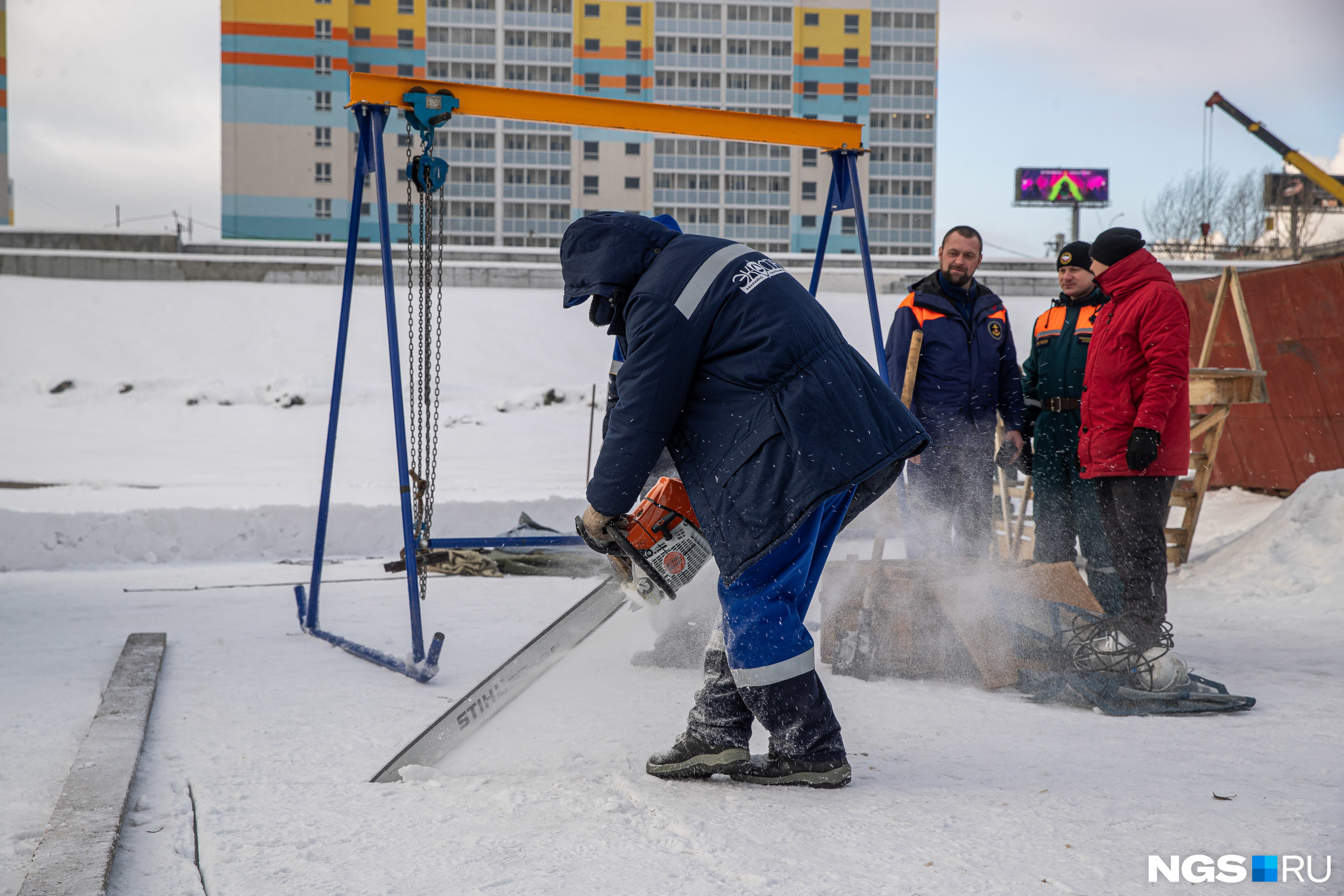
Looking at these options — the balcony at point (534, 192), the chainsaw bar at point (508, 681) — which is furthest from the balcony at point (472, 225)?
the chainsaw bar at point (508, 681)

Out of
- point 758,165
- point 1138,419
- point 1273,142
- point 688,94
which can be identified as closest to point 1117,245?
point 1138,419

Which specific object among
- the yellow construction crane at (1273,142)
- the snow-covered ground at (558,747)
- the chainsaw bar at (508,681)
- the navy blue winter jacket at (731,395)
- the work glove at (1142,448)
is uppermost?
the yellow construction crane at (1273,142)

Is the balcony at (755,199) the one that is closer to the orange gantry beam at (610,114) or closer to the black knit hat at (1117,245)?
the orange gantry beam at (610,114)

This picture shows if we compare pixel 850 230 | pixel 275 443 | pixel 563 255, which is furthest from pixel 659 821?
pixel 850 230

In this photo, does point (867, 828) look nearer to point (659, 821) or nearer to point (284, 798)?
point (659, 821)

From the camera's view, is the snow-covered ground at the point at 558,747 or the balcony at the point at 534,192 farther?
the balcony at the point at 534,192

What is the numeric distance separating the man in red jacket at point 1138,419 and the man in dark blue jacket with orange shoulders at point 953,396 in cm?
73

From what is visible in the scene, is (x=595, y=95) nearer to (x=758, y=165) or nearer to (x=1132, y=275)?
(x=758, y=165)

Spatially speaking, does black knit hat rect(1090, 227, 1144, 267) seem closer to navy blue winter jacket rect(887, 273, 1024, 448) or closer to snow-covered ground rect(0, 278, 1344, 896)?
navy blue winter jacket rect(887, 273, 1024, 448)

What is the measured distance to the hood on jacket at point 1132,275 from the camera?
3.73 m

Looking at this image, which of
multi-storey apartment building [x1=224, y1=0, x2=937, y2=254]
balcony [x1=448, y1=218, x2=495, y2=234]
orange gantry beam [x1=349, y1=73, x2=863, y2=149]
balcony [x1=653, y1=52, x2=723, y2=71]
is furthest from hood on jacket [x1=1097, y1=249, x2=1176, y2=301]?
balcony [x1=653, y1=52, x2=723, y2=71]

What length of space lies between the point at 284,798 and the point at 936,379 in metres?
3.23

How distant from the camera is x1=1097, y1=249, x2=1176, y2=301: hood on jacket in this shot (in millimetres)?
3730

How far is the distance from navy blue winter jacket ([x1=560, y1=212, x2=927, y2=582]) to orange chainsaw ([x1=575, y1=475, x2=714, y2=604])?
0.62 feet
